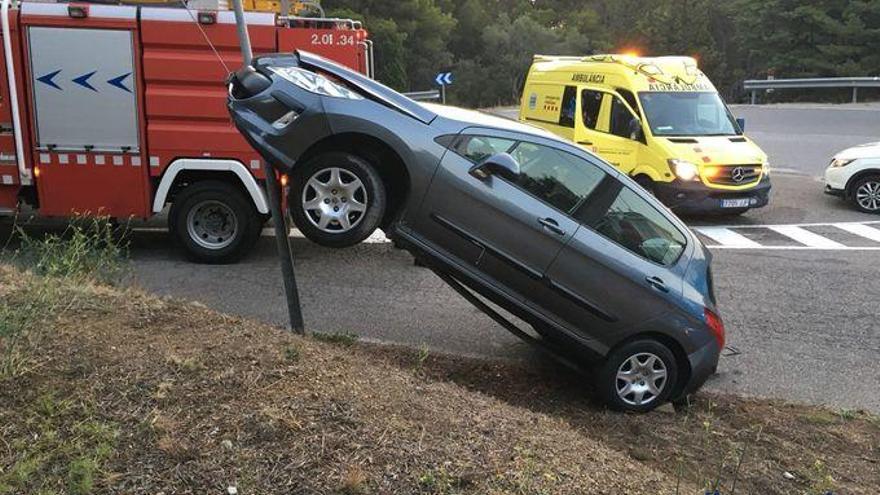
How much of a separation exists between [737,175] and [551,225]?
24.7 feet

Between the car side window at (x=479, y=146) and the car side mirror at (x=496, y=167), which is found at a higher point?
the car side window at (x=479, y=146)

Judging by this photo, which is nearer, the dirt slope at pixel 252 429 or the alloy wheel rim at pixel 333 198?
the dirt slope at pixel 252 429

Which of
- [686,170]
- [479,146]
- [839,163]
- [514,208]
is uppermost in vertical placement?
[479,146]

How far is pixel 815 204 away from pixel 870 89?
15992 mm

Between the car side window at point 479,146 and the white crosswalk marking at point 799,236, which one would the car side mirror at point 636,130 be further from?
the car side window at point 479,146

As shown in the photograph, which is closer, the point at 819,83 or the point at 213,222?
the point at 213,222

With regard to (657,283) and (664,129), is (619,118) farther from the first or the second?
(657,283)

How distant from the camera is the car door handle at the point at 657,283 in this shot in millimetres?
5453

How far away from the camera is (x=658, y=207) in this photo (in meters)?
5.71

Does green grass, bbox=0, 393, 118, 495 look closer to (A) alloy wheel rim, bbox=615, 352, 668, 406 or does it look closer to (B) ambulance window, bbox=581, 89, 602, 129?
(A) alloy wheel rim, bbox=615, 352, 668, 406

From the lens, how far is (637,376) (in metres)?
5.59

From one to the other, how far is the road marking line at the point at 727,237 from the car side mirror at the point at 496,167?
Result: 261 inches

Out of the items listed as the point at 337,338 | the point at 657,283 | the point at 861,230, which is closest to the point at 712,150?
the point at 861,230

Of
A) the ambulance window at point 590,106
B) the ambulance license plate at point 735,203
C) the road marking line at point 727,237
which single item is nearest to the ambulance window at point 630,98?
the ambulance window at point 590,106
